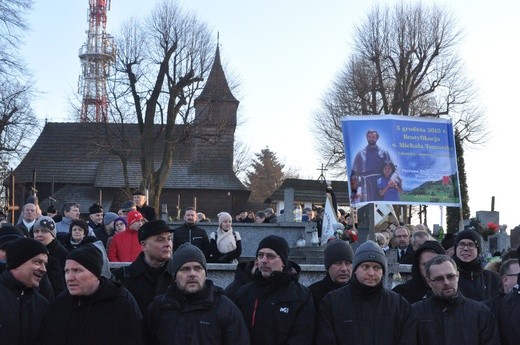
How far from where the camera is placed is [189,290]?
665 cm

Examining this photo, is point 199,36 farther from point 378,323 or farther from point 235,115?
point 378,323

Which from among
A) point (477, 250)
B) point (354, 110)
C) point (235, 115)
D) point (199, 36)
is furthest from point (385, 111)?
point (477, 250)

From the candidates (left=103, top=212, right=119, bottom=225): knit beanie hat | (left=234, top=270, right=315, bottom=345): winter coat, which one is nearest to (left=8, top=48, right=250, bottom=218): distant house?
(left=103, top=212, right=119, bottom=225): knit beanie hat

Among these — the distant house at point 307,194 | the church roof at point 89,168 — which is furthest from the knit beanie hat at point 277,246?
the distant house at point 307,194

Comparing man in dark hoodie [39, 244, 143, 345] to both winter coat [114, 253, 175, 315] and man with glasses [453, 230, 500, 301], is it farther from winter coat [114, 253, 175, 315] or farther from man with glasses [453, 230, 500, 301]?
man with glasses [453, 230, 500, 301]

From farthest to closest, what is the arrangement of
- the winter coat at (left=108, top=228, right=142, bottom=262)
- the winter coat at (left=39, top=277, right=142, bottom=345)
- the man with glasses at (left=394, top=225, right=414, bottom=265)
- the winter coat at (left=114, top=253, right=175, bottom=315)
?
the man with glasses at (left=394, top=225, right=414, bottom=265) < the winter coat at (left=108, top=228, right=142, bottom=262) < the winter coat at (left=114, top=253, right=175, bottom=315) < the winter coat at (left=39, top=277, right=142, bottom=345)

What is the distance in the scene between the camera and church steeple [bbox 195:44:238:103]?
3975cm

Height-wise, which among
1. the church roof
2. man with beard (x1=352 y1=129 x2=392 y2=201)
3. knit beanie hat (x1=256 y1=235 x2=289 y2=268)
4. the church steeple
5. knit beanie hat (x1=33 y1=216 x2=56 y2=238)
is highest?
the church steeple

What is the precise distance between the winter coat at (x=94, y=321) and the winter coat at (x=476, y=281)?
324 cm

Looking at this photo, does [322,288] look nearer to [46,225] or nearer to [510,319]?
[510,319]

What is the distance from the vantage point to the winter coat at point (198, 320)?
257 inches

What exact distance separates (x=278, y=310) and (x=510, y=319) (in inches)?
70.7

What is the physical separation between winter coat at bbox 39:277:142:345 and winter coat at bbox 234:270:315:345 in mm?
971

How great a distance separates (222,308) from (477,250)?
2906mm
